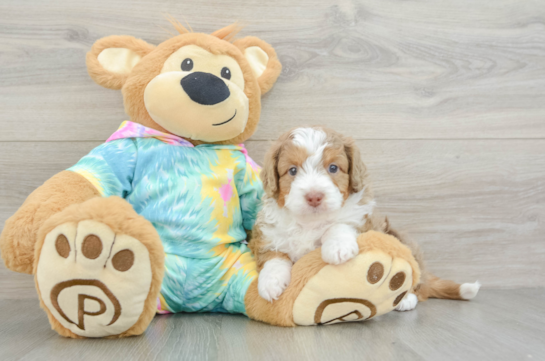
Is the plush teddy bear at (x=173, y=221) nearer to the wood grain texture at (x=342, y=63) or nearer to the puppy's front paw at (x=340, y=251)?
the puppy's front paw at (x=340, y=251)

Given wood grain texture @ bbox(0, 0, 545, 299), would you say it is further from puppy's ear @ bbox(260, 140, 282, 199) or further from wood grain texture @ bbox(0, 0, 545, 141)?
puppy's ear @ bbox(260, 140, 282, 199)

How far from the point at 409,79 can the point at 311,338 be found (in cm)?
118

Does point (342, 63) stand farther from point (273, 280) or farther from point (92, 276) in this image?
point (92, 276)

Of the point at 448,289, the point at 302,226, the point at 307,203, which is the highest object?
the point at 307,203

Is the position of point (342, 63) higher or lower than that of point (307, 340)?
higher

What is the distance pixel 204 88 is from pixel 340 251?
2.03 feet

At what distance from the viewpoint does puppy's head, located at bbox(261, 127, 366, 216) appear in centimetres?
114

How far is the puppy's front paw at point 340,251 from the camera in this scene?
108 centimetres

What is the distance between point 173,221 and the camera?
50.3 inches

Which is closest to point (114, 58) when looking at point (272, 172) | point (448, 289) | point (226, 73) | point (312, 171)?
point (226, 73)

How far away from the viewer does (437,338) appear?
3.38 ft

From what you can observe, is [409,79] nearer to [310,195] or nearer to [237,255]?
[310,195]

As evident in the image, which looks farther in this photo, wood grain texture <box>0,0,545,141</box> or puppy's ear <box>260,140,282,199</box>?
wood grain texture <box>0,0,545,141</box>

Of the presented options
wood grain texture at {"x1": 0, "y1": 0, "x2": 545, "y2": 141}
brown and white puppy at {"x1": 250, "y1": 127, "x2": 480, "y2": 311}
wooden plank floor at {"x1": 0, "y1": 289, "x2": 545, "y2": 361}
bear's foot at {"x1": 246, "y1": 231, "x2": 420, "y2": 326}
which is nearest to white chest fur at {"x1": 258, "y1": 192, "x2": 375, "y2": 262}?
brown and white puppy at {"x1": 250, "y1": 127, "x2": 480, "y2": 311}
